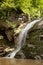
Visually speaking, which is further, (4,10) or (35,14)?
(35,14)

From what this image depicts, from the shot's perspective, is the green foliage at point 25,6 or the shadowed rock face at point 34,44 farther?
the green foliage at point 25,6

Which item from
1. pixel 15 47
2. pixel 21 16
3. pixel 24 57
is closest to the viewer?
pixel 24 57

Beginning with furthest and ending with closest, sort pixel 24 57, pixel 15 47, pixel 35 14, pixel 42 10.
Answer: pixel 42 10
pixel 35 14
pixel 15 47
pixel 24 57

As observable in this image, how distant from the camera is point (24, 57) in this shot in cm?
1426

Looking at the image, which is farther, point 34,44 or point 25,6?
point 25,6

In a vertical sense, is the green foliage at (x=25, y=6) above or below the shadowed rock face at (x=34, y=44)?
above

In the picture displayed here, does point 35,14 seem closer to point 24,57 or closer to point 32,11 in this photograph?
point 32,11

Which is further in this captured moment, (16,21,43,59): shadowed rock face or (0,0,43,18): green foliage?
(0,0,43,18): green foliage

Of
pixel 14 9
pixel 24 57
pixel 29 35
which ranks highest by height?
→ pixel 14 9

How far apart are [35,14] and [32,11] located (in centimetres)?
59

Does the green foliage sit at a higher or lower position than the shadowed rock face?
higher

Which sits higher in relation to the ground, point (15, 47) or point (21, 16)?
point (21, 16)

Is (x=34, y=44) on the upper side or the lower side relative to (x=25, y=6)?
lower

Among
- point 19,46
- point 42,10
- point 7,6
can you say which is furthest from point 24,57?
point 42,10
